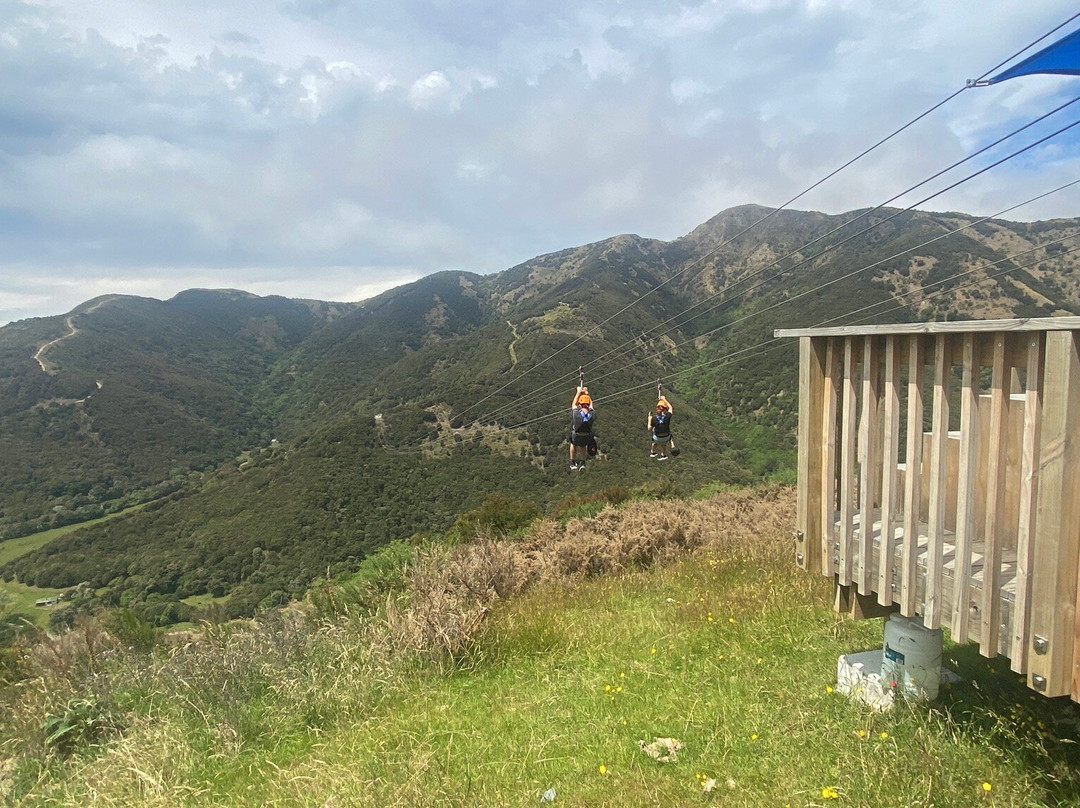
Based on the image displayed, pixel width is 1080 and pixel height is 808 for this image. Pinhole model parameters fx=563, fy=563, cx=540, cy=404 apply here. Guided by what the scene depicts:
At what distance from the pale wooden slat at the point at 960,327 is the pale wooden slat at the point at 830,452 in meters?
0.21

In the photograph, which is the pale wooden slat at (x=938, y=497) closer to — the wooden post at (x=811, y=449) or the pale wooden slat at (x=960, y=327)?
the pale wooden slat at (x=960, y=327)

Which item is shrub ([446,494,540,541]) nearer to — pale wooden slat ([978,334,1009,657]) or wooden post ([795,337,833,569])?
wooden post ([795,337,833,569])

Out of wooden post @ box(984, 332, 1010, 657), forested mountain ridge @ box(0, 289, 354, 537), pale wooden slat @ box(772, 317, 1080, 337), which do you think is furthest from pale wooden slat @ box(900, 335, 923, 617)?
forested mountain ridge @ box(0, 289, 354, 537)

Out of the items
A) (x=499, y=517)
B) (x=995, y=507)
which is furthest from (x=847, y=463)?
(x=499, y=517)

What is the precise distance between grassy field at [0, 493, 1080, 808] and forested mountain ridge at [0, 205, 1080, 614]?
A: 6.41 meters

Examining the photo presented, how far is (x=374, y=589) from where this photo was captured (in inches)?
293

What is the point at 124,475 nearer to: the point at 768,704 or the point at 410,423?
the point at 410,423

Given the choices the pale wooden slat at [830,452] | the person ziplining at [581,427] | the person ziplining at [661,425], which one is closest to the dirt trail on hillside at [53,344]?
the person ziplining at [581,427]

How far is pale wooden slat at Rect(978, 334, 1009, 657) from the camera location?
249 centimetres

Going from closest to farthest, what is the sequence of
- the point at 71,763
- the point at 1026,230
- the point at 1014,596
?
1. the point at 1014,596
2. the point at 71,763
3. the point at 1026,230

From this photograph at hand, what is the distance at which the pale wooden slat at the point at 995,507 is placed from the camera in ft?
8.18

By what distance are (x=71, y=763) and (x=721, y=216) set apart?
20541 cm

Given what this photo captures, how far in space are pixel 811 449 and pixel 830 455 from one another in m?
0.16

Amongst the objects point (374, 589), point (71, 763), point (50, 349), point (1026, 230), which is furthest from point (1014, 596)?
point (50, 349)
